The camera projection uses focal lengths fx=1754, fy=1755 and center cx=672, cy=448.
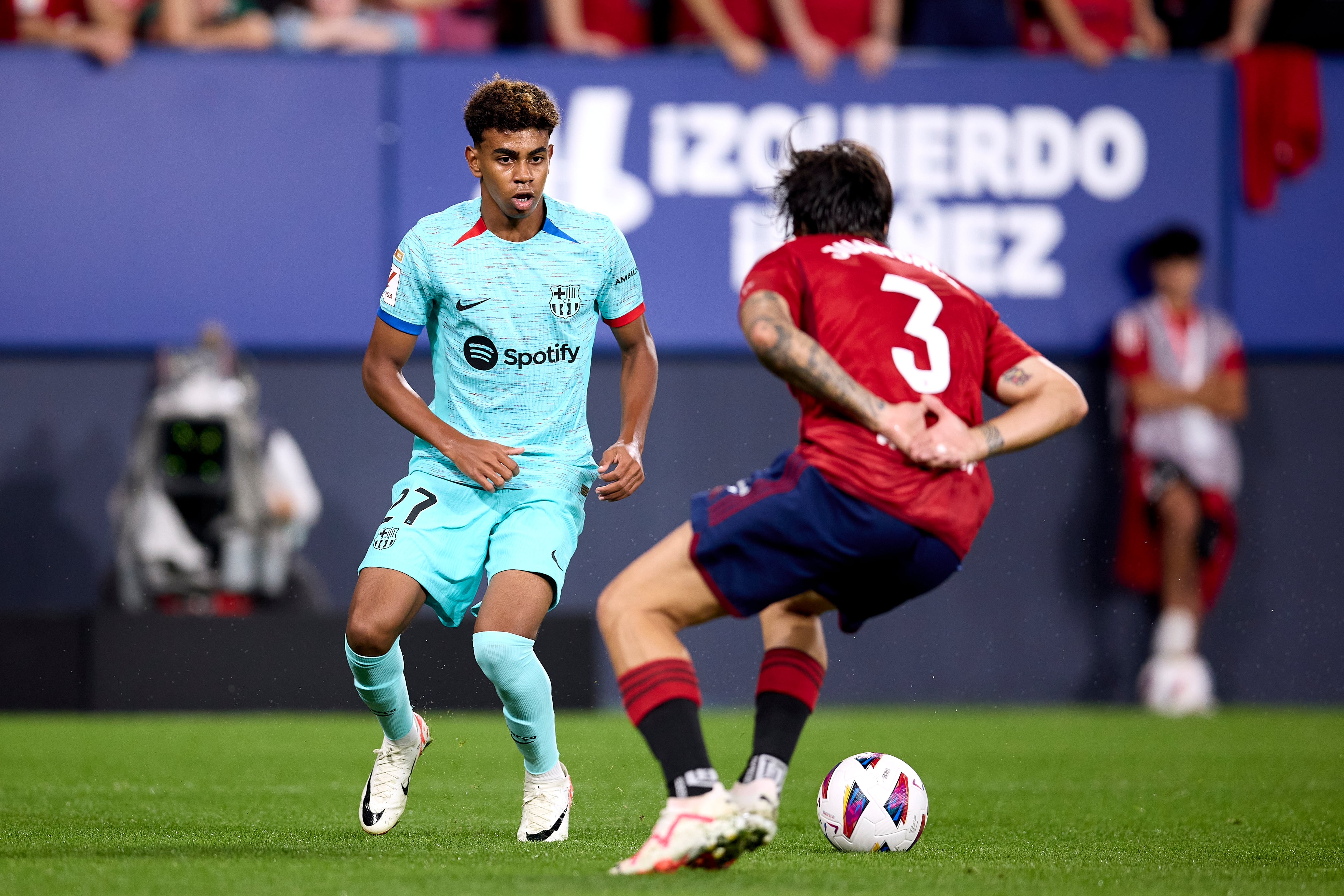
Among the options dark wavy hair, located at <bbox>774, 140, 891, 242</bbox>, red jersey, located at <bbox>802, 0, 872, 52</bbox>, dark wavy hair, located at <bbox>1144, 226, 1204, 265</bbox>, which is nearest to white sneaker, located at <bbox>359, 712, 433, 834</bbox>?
dark wavy hair, located at <bbox>774, 140, 891, 242</bbox>

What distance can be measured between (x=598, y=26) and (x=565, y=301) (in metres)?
5.85

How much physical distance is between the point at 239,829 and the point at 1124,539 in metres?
6.57

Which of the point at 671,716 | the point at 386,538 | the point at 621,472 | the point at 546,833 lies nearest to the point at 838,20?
the point at 621,472

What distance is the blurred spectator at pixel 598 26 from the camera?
10.2 metres

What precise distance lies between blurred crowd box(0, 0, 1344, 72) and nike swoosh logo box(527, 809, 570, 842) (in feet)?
20.0

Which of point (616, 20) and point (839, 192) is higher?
point (616, 20)

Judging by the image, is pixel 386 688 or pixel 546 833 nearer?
pixel 546 833

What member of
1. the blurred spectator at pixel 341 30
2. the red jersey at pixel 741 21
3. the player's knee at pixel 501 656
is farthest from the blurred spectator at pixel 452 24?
the player's knee at pixel 501 656

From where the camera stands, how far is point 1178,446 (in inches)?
395

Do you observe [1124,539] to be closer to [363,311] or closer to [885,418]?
[363,311]

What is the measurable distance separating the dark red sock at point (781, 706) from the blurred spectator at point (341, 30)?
6.43 meters

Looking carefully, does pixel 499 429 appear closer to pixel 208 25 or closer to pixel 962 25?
pixel 208 25

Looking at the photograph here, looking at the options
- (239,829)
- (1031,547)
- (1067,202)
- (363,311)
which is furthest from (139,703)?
(1067,202)

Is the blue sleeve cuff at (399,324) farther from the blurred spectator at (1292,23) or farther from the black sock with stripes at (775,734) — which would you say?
the blurred spectator at (1292,23)
